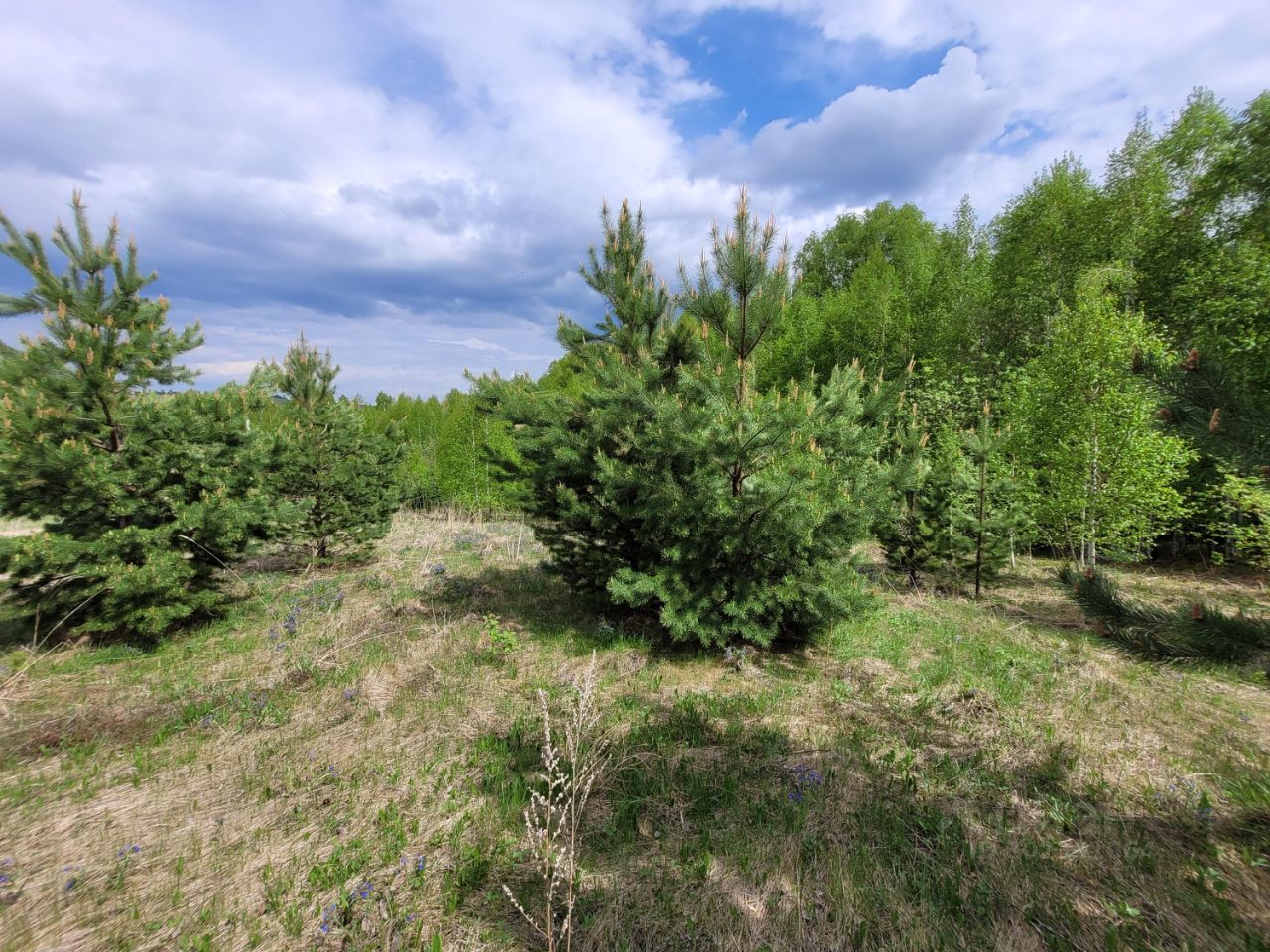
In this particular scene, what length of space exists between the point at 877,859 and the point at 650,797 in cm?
125

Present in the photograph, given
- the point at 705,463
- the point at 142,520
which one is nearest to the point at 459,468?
the point at 142,520

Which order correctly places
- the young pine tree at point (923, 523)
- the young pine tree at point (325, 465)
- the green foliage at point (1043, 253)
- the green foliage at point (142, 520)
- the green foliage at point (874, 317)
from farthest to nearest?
the green foliage at point (874, 317) → the green foliage at point (1043, 253) → the young pine tree at point (325, 465) → the young pine tree at point (923, 523) → the green foliage at point (142, 520)

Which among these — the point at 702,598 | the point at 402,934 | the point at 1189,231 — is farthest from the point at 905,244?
the point at 402,934

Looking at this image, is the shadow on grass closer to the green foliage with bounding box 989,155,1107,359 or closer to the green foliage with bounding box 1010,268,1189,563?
the green foliage with bounding box 1010,268,1189,563

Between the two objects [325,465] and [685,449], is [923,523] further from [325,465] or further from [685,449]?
[325,465]

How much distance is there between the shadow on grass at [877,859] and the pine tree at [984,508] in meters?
5.22

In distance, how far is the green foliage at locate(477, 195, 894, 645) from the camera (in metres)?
4.34

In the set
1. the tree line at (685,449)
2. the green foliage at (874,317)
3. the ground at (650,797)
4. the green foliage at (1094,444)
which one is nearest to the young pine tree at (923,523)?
the tree line at (685,449)

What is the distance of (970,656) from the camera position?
536cm

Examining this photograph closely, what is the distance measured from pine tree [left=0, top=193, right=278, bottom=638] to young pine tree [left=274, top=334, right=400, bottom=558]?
2684mm

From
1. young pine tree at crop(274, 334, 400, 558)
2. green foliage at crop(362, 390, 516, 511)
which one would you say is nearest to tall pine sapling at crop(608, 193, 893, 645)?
young pine tree at crop(274, 334, 400, 558)

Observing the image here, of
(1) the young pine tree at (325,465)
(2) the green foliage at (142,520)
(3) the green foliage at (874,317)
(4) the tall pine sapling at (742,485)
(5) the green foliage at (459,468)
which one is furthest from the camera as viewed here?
(3) the green foliage at (874,317)

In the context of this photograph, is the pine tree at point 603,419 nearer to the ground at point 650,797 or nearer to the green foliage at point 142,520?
the ground at point 650,797

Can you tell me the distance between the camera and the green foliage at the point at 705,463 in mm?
4344
